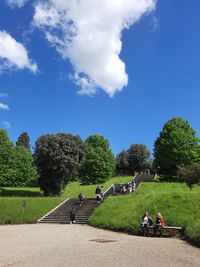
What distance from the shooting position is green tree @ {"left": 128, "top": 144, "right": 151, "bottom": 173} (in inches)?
4577

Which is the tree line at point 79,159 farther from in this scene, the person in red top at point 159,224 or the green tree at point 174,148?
the person in red top at point 159,224

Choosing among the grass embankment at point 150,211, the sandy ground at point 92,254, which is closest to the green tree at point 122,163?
the grass embankment at point 150,211

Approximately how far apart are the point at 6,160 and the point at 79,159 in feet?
57.6

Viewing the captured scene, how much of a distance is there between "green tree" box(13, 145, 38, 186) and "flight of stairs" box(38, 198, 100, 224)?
2663cm

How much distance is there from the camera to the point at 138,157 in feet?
384

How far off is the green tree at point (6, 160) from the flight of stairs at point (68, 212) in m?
24.9

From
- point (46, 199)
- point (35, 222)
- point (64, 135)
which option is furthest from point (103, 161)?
point (35, 222)

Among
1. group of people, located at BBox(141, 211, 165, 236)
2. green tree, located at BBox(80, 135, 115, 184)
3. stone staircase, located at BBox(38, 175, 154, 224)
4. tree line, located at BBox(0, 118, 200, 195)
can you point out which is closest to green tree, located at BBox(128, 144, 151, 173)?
tree line, located at BBox(0, 118, 200, 195)

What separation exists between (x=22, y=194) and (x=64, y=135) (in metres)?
10.5

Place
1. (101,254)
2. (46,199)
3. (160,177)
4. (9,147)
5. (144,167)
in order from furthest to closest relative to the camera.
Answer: (144,167) → (9,147) → (160,177) → (46,199) → (101,254)

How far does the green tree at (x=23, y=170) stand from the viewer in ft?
239

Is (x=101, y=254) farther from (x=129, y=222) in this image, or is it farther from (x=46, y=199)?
(x=46, y=199)

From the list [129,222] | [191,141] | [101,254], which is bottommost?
[101,254]

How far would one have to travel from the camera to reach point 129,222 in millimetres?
30953
